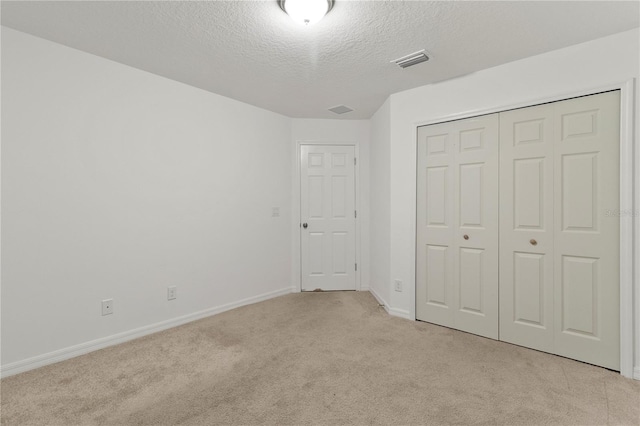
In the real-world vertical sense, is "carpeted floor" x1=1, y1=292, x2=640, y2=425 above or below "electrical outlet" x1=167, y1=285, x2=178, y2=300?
below

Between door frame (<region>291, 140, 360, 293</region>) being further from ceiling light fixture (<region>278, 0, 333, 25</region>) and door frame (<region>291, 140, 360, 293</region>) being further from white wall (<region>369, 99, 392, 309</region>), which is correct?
ceiling light fixture (<region>278, 0, 333, 25</region>)

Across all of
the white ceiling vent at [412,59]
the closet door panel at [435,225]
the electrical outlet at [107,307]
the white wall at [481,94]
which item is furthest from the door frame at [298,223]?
the electrical outlet at [107,307]

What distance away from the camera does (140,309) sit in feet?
9.19

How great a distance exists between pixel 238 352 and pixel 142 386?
0.69 metres

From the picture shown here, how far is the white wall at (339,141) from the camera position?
14.0 ft

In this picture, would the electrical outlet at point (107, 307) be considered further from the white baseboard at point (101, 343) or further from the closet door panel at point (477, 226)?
the closet door panel at point (477, 226)

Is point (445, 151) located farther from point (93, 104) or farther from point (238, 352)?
point (93, 104)

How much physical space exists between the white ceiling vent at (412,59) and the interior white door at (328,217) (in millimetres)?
1795

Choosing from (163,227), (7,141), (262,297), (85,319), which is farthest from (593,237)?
(7,141)

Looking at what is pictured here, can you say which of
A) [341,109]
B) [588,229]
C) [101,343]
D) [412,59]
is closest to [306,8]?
[412,59]

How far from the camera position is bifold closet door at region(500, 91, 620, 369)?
2.20 m

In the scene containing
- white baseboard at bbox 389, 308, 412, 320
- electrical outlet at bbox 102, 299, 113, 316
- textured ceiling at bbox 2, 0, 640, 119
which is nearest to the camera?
textured ceiling at bbox 2, 0, 640, 119

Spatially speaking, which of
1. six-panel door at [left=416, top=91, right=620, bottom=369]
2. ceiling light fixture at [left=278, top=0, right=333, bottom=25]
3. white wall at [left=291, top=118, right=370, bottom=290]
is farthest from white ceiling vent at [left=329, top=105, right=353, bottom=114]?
Answer: ceiling light fixture at [left=278, top=0, right=333, bottom=25]

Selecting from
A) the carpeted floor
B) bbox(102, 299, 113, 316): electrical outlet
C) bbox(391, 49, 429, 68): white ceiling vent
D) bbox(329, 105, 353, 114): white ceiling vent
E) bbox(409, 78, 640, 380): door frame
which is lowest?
the carpeted floor
